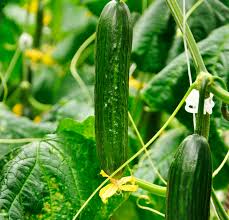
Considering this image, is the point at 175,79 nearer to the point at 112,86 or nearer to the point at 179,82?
the point at 179,82

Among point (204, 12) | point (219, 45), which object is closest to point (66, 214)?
point (219, 45)

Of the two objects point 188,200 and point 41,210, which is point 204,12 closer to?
point 41,210

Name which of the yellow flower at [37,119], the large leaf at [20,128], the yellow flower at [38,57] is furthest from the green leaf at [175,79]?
the yellow flower at [38,57]

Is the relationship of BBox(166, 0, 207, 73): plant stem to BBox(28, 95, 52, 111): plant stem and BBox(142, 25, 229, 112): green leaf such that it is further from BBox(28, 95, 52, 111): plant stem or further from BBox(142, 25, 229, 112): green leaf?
BBox(28, 95, 52, 111): plant stem

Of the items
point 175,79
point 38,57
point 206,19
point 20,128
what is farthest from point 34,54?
point 175,79

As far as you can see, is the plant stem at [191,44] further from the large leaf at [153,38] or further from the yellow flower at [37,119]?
the yellow flower at [37,119]

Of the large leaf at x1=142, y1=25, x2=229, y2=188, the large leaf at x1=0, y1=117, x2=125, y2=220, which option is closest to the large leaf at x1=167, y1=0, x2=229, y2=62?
the large leaf at x1=142, y1=25, x2=229, y2=188

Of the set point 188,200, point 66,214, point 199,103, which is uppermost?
point 199,103
